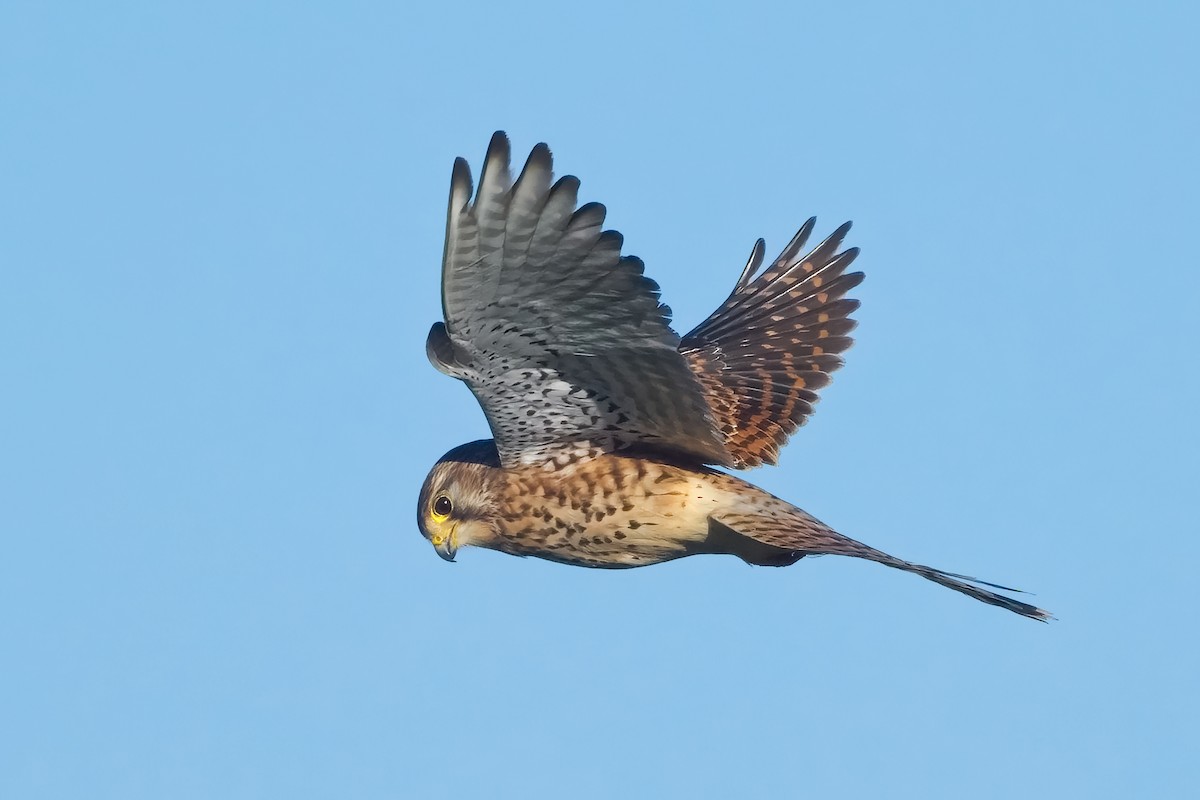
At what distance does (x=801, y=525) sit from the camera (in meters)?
7.77

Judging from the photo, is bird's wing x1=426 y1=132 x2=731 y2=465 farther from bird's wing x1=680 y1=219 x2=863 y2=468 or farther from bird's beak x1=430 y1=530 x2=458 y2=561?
bird's wing x1=680 y1=219 x2=863 y2=468

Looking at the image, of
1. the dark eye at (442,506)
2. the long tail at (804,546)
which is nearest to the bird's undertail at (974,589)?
the long tail at (804,546)

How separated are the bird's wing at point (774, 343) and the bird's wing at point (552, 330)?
3.29 ft

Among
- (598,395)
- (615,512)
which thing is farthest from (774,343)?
(598,395)

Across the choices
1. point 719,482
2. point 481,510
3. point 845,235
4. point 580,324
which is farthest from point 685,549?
point 845,235

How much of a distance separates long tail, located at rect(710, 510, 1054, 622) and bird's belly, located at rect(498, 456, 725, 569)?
187 millimetres

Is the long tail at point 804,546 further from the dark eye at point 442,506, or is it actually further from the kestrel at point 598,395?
the dark eye at point 442,506

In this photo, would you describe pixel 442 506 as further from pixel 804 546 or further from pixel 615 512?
pixel 804 546

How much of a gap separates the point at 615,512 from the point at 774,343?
6.83 feet

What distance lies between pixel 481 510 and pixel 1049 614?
111 inches

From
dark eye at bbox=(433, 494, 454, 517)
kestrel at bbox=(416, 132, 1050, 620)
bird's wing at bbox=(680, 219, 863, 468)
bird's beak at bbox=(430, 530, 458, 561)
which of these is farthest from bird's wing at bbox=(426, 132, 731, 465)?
bird's wing at bbox=(680, 219, 863, 468)

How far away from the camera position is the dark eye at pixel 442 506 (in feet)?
27.2

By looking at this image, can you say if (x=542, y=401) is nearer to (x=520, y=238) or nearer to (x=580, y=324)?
(x=580, y=324)

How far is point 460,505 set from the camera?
824 centimetres
